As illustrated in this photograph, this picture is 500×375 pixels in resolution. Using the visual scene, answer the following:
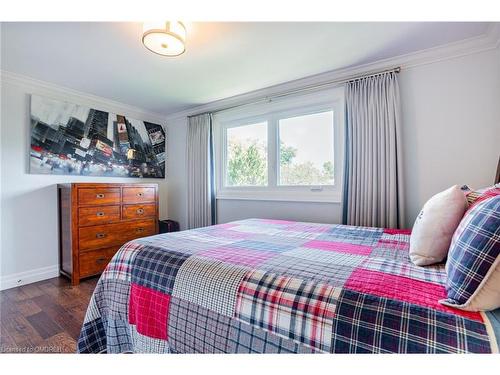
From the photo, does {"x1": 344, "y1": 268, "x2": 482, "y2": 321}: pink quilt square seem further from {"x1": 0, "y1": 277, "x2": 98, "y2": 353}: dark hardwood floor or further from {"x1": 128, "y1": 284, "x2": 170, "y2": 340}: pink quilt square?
{"x1": 0, "y1": 277, "x2": 98, "y2": 353}: dark hardwood floor

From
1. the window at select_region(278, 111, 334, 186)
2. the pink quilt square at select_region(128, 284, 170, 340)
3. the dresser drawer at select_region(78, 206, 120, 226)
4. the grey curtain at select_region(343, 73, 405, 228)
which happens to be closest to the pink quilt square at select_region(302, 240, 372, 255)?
the pink quilt square at select_region(128, 284, 170, 340)

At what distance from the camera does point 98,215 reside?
2756 millimetres

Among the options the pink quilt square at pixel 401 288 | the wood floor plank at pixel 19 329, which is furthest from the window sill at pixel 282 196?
the wood floor plank at pixel 19 329

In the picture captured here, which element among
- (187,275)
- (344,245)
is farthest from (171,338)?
(344,245)

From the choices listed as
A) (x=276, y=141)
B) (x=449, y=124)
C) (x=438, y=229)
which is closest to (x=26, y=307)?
(x=276, y=141)

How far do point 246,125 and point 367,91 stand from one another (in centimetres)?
154

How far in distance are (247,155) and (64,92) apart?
2.34m

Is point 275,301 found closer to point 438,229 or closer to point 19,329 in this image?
point 438,229

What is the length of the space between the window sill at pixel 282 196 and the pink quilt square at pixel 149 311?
202cm

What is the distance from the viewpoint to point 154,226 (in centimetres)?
336

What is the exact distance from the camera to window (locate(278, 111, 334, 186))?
2.72 metres

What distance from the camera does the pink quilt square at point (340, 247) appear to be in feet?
4.21

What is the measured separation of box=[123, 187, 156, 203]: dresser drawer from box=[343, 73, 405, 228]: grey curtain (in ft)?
8.18
